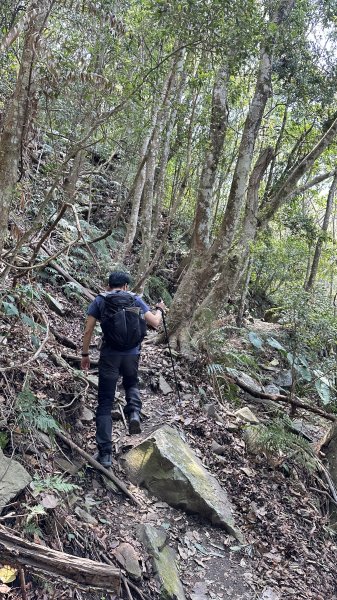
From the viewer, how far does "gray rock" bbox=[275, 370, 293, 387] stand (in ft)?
36.3

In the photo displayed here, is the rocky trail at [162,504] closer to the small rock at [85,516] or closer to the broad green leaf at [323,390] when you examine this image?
the small rock at [85,516]

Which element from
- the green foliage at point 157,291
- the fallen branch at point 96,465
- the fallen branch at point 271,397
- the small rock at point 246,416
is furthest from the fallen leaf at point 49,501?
the green foliage at point 157,291

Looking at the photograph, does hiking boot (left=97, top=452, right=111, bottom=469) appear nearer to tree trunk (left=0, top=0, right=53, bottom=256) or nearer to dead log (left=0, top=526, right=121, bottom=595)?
dead log (left=0, top=526, right=121, bottom=595)

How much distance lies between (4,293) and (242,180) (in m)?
5.49

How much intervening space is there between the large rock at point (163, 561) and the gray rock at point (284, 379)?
6856 mm

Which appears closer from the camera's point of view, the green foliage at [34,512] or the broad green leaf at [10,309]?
the green foliage at [34,512]

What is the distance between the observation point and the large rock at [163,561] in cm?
414

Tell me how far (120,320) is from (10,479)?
6.61 ft

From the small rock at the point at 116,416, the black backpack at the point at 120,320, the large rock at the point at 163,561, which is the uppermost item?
the black backpack at the point at 120,320

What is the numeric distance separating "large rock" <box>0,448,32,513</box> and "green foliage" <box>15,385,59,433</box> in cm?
57

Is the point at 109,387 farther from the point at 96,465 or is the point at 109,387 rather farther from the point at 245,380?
the point at 245,380

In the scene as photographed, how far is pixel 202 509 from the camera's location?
542cm

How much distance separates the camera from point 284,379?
11273mm

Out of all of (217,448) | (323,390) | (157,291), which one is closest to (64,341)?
(217,448)
